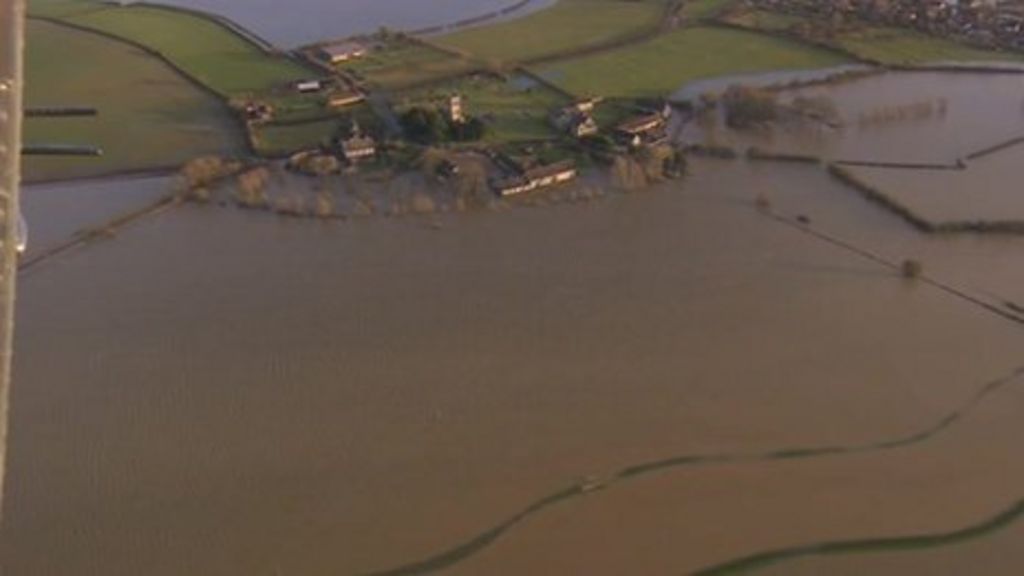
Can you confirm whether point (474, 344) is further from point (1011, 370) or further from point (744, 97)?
point (744, 97)

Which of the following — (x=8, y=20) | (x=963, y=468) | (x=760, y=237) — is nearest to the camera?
(x=8, y=20)

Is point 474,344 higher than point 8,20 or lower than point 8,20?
lower

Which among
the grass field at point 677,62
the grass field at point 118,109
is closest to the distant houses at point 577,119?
the grass field at point 677,62

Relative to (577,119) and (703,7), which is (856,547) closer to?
(577,119)

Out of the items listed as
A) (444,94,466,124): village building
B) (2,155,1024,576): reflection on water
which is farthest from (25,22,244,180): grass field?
(444,94,466,124): village building

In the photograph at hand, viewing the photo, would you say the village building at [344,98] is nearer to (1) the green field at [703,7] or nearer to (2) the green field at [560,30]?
(2) the green field at [560,30]

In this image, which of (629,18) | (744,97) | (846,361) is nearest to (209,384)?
(846,361)

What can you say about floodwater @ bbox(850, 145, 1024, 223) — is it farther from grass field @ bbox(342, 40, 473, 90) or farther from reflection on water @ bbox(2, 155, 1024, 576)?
grass field @ bbox(342, 40, 473, 90)

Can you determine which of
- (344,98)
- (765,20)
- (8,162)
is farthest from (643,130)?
(8,162)
